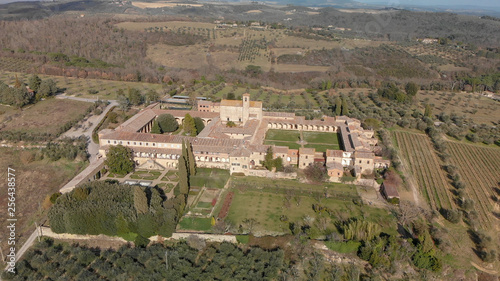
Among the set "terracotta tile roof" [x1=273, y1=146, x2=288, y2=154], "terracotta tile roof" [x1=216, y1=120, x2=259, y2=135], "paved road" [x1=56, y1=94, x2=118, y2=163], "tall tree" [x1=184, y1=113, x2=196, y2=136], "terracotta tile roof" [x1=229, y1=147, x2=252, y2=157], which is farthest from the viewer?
"tall tree" [x1=184, y1=113, x2=196, y2=136]

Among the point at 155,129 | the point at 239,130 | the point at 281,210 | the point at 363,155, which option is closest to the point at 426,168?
the point at 363,155

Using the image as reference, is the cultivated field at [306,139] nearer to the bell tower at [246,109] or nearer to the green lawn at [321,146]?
the green lawn at [321,146]

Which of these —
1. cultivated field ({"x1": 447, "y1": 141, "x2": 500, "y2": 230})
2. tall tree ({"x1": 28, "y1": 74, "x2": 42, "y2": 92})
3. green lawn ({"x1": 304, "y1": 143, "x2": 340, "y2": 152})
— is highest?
tall tree ({"x1": 28, "y1": 74, "x2": 42, "y2": 92})

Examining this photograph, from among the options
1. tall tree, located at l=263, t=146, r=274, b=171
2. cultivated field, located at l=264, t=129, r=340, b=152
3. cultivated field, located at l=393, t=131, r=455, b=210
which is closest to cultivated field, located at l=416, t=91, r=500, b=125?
cultivated field, located at l=393, t=131, r=455, b=210

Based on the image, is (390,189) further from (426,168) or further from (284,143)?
(284,143)

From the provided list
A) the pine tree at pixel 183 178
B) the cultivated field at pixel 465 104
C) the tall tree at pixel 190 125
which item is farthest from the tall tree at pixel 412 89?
the pine tree at pixel 183 178

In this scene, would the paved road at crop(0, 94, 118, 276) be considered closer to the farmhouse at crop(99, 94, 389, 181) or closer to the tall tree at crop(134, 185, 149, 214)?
the farmhouse at crop(99, 94, 389, 181)
